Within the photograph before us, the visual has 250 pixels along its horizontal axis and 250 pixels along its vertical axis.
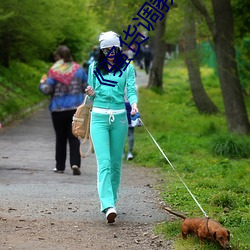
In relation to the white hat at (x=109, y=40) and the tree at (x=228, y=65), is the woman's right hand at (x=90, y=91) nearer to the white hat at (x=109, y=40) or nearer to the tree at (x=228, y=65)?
the white hat at (x=109, y=40)

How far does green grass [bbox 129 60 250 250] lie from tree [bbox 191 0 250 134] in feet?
2.83

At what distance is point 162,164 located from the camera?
12.1 metres

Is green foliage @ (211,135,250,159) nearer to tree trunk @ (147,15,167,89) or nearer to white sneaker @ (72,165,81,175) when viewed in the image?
white sneaker @ (72,165,81,175)

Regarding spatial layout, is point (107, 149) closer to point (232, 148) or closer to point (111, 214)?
point (111, 214)

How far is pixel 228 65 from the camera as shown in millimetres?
15953

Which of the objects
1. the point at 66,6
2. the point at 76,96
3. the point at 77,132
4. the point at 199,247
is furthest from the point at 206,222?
the point at 66,6

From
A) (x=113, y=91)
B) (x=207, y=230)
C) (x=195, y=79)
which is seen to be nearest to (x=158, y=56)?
(x=195, y=79)

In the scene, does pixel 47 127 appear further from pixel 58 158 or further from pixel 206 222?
pixel 206 222

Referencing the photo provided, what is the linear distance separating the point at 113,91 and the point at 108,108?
0.18 meters

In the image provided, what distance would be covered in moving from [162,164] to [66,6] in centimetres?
1174

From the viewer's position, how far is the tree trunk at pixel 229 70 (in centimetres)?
1576

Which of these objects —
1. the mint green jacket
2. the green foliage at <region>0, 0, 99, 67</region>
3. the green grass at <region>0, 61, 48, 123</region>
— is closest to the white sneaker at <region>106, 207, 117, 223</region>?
the mint green jacket

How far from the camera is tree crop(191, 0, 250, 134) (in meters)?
15.8

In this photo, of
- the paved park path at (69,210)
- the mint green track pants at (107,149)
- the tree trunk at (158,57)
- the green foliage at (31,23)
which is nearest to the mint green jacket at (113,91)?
the mint green track pants at (107,149)
